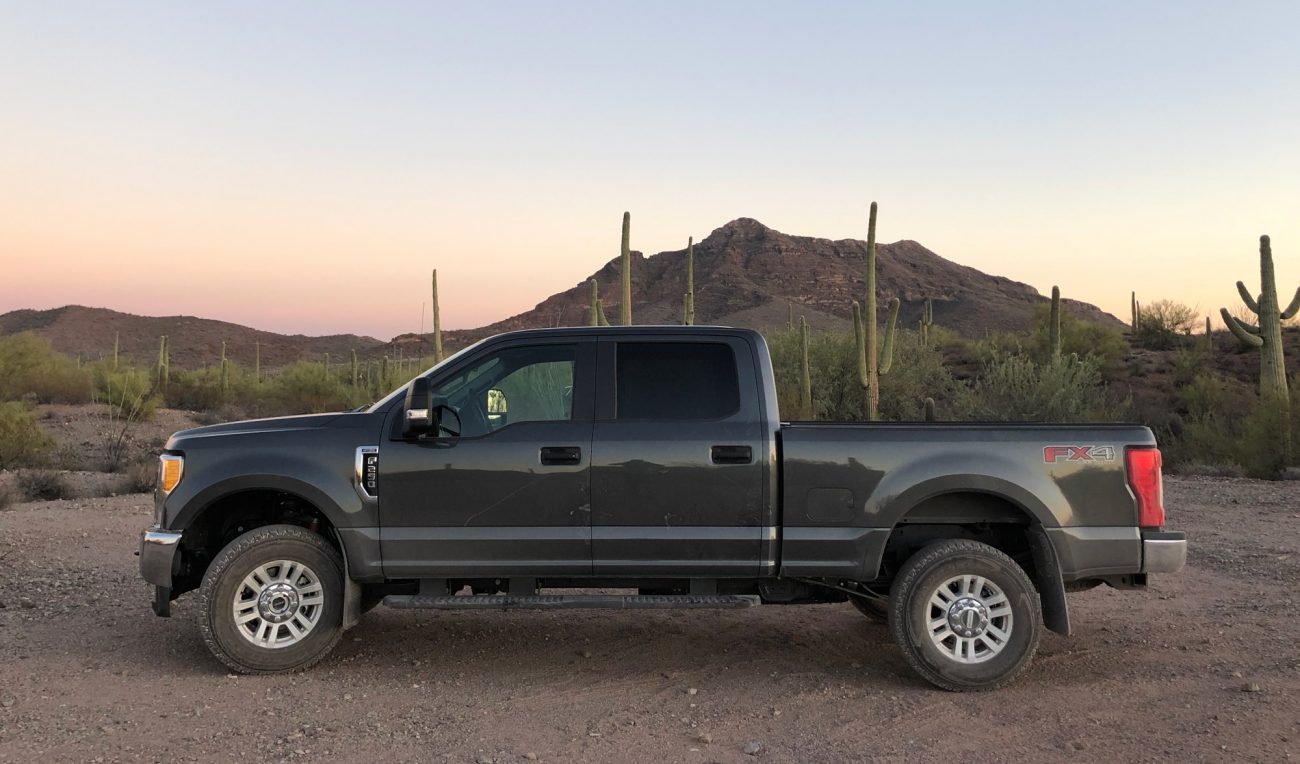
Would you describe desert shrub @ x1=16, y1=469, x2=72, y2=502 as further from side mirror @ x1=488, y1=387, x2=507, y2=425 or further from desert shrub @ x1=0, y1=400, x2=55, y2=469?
side mirror @ x1=488, y1=387, x2=507, y2=425

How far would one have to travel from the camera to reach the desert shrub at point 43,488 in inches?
615

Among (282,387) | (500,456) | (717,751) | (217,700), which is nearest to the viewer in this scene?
(717,751)

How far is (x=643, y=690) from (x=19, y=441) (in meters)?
19.4

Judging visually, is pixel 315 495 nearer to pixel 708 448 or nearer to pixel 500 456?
pixel 500 456

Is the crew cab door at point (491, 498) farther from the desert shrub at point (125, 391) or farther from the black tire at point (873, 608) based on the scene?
the desert shrub at point (125, 391)

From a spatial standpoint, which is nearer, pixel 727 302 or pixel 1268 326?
pixel 1268 326

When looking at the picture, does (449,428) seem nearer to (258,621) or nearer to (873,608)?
(258,621)

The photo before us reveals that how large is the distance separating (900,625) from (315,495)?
353 cm

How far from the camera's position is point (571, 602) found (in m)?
5.87

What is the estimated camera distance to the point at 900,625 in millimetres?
5902

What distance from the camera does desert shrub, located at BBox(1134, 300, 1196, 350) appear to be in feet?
160

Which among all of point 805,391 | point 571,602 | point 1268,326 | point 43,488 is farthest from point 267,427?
point 1268,326

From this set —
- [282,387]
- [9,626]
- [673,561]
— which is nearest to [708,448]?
[673,561]

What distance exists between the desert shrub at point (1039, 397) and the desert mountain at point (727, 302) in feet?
171
